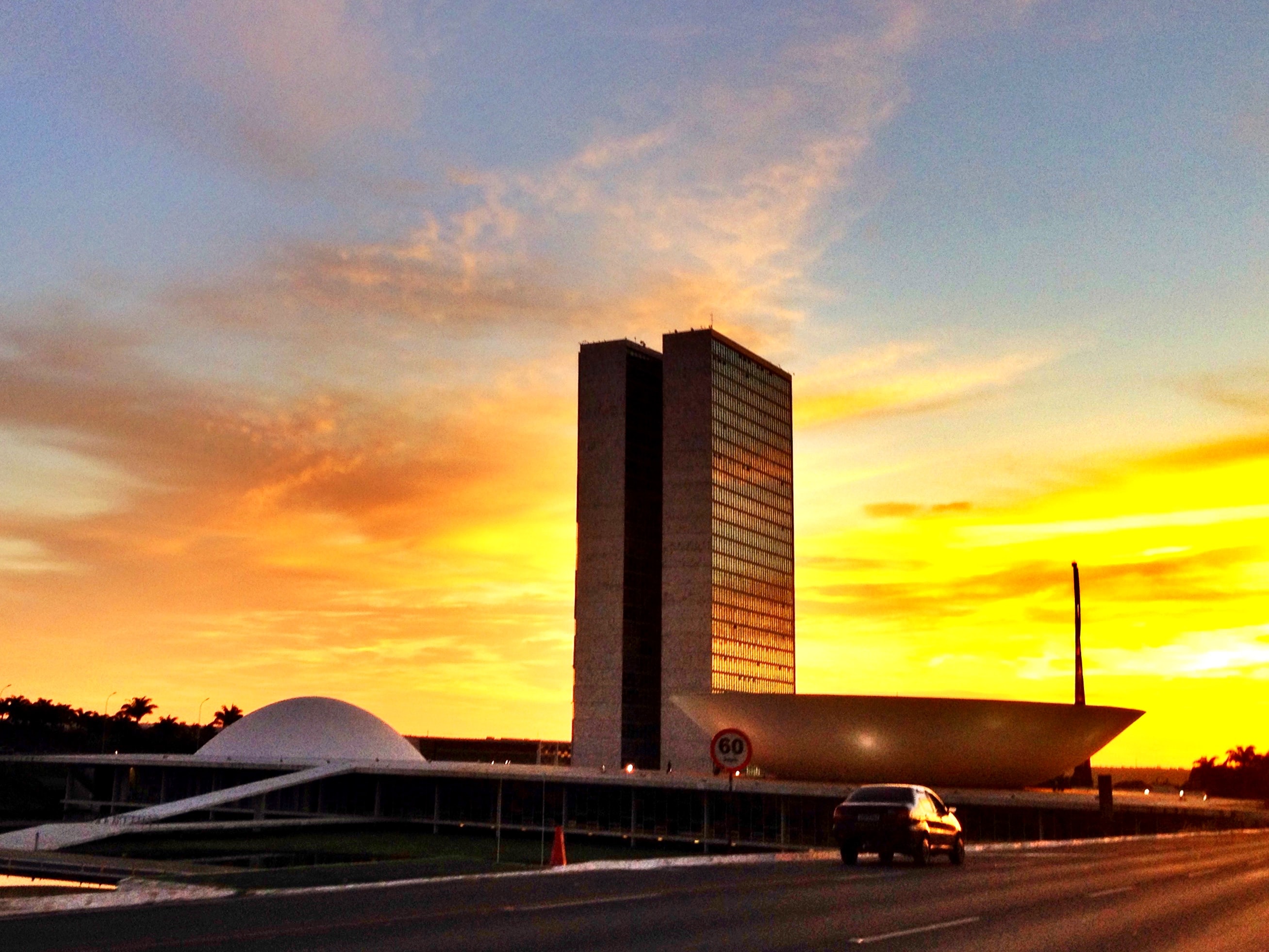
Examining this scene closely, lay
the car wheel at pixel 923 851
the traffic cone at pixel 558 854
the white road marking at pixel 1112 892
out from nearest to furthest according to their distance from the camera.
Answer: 1. the white road marking at pixel 1112 892
2. the traffic cone at pixel 558 854
3. the car wheel at pixel 923 851

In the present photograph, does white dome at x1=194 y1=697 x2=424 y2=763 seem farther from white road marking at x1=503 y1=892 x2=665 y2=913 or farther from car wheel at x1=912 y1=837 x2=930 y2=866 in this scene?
white road marking at x1=503 y1=892 x2=665 y2=913

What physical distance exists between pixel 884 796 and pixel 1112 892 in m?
6.80

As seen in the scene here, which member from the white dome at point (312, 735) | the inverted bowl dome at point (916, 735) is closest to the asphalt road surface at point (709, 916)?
the inverted bowl dome at point (916, 735)

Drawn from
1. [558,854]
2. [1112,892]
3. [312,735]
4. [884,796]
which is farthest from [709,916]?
[312,735]

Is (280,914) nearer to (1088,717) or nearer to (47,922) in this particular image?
(47,922)

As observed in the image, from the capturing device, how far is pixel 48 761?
4596 inches

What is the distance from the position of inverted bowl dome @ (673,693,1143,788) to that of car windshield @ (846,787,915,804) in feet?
128

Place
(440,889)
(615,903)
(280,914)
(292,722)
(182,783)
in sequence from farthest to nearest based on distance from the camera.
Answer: (292,722)
(182,783)
(440,889)
(615,903)
(280,914)

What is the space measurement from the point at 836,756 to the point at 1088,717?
1388 centimetres

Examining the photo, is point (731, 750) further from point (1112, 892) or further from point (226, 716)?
point (226, 716)

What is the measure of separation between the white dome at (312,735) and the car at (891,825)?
92508 millimetres

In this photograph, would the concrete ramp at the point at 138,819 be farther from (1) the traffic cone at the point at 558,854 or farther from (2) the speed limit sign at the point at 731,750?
(2) the speed limit sign at the point at 731,750

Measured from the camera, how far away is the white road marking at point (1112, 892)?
20812 millimetres

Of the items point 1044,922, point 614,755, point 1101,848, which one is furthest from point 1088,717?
point 614,755
